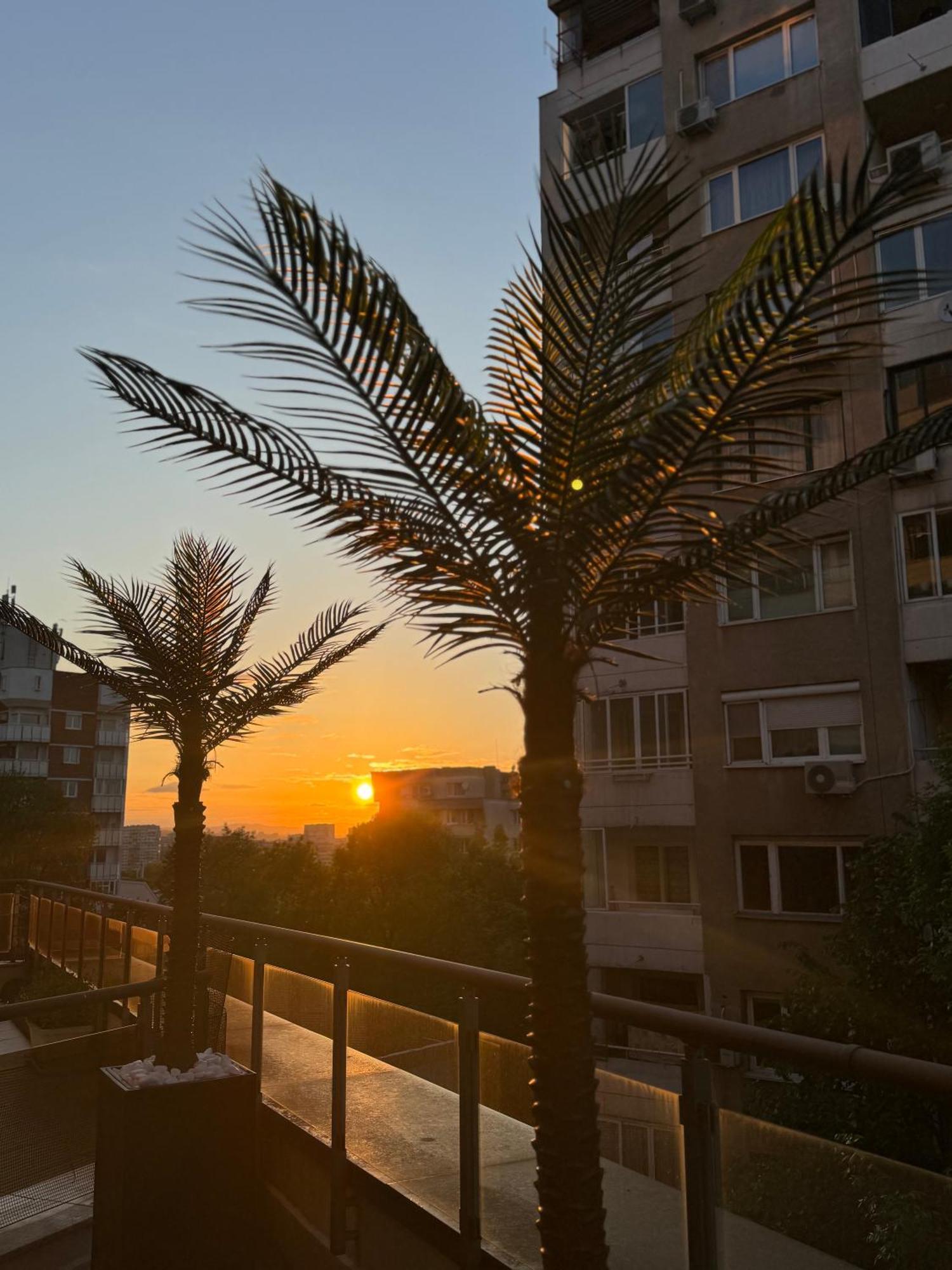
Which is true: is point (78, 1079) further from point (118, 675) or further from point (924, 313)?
point (924, 313)

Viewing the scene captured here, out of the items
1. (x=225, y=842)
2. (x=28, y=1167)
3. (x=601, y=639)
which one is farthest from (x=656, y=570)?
(x=225, y=842)

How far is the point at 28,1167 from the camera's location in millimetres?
4719

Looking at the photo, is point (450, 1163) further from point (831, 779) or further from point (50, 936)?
point (831, 779)

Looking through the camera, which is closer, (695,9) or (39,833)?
(695,9)

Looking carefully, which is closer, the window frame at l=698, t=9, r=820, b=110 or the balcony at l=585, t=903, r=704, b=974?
the window frame at l=698, t=9, r=820, b=110

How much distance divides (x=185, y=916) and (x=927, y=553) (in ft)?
52.9

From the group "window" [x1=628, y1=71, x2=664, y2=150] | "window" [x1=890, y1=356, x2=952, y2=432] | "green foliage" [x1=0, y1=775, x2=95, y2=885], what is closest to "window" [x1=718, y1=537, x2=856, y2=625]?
"window" [x1=890, y1=356, x2=952, y2=432]

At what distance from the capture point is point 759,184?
20562mm

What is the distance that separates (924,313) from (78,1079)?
60.7ft

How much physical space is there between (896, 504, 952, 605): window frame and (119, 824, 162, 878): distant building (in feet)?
286

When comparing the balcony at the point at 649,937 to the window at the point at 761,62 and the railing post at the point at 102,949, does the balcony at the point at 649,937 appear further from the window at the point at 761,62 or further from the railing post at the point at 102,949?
the window at the point at 761,62

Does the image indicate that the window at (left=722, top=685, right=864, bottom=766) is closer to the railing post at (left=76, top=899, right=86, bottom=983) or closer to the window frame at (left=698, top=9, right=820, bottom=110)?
the window frame at (left=698, top=9, right=820, bottom=110)

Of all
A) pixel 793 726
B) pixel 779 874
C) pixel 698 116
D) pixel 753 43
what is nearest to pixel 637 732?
pixel 793 726

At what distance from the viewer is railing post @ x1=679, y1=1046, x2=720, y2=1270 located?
2580 mm
